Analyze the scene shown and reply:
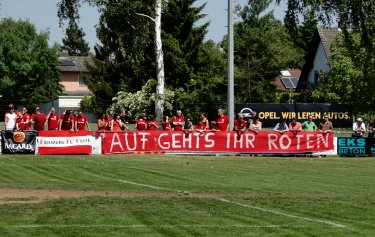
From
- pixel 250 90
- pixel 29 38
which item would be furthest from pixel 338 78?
pixel 29 38

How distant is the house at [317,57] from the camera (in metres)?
69.5

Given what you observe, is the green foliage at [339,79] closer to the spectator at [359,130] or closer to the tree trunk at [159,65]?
the spectator at [359,130]

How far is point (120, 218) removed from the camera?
13867 mm

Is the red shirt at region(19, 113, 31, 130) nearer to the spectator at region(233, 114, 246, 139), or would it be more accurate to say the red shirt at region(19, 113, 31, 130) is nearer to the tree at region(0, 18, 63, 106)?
the spectator at region(233, 114, 246, 139)

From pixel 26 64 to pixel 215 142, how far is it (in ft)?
237

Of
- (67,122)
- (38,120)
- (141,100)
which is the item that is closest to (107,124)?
(67,122)

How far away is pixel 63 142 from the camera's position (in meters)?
35.2

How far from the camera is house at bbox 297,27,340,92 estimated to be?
69.5 meters

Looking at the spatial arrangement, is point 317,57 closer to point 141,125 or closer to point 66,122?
point 141,125

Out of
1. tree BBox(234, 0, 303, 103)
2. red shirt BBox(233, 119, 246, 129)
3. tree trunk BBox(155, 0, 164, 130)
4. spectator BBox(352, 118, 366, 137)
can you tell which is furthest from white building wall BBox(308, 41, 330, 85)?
red shirt BBox(233, 119, 246, 129)

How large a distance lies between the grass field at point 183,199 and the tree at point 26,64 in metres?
74.8

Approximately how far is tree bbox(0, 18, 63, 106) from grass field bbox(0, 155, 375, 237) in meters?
74.8

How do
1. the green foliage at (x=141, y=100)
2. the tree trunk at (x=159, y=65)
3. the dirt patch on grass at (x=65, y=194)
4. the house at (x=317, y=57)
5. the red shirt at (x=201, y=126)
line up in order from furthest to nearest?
the house at (x=317, y=57)
the green foliage at (x=141, y=100)
the tree trunk at (x=159, y=65)
the red shirt at (x=201, y=126)
the dirt patch on grass at (x=65, y=194)

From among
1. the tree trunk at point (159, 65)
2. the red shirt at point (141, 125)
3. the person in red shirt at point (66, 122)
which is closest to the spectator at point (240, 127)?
the red shirt at point (141, 125)
